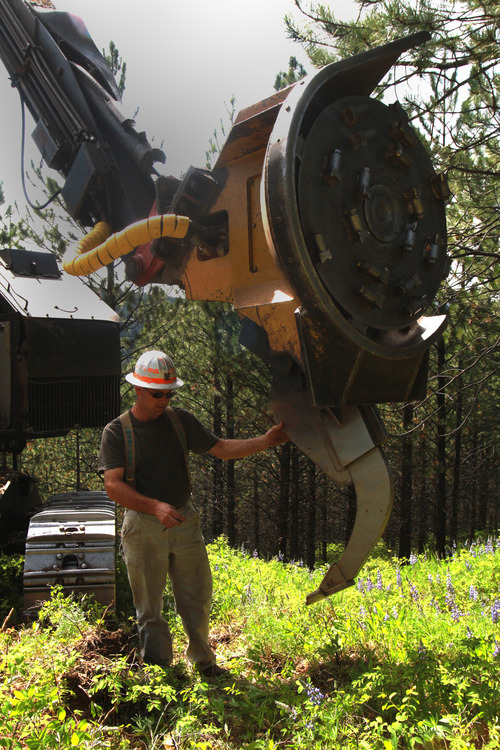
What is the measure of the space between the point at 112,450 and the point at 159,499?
0.42 meters

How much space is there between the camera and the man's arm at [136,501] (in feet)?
11.6

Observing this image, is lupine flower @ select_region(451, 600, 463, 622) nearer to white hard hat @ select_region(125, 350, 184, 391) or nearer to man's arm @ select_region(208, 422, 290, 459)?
man's arm @ select_region(208, 422, 290, 459)

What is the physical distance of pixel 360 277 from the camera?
3062 millimetres

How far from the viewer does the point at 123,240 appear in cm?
366

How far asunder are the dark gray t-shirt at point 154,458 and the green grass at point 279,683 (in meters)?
0.98

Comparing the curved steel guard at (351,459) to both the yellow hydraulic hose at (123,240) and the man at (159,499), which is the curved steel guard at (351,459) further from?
the yellow hydraulic hose at (123,240)

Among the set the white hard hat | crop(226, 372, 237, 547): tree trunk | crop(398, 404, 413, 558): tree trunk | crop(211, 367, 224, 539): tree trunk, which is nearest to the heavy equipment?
the white hard hat

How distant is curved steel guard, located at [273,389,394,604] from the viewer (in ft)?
10.4

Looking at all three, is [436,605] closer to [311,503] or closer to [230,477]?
[230,477]

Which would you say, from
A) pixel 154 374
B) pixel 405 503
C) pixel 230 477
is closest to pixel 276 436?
pixel 154 374

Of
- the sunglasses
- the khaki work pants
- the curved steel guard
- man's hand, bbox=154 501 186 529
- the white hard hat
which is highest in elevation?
the white hard hat

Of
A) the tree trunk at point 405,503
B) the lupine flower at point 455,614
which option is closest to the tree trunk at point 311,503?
the tree trunk at point 405,503

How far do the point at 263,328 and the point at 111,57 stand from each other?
39.6 feet

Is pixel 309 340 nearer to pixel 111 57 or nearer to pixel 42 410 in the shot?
pixel 42 410
